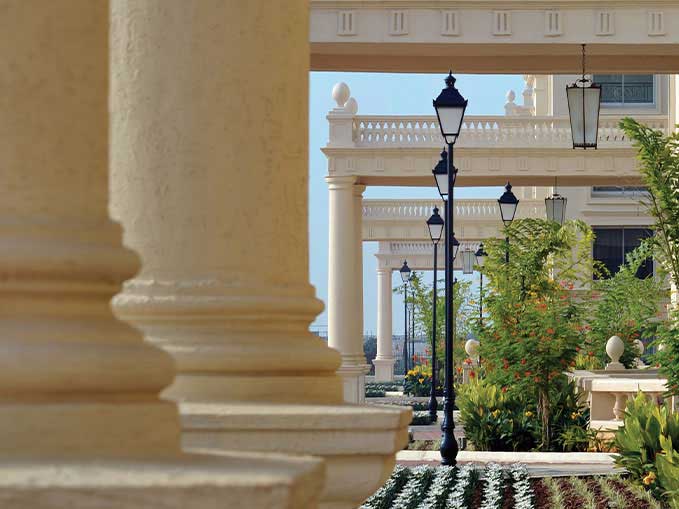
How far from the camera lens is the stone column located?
95.6 feet

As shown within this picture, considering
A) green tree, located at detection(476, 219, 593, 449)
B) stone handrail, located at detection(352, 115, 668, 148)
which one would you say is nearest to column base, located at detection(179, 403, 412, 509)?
green tree, located at detection(476, 219, 593, 449)

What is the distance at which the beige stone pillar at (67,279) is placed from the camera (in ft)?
9.23

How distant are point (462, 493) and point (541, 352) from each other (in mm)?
7863

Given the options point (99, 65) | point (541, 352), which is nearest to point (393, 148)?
point (541, 352)

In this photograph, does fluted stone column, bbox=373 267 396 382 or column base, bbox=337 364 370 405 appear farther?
fluted stone column, bbox=373 267 396 382

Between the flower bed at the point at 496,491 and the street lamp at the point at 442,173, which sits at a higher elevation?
the street lamp at the point at 442,173

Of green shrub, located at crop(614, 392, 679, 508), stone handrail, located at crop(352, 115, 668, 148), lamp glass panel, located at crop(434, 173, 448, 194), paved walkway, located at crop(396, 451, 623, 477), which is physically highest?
stone handrail, located at crop(352, 115, 668, 148)

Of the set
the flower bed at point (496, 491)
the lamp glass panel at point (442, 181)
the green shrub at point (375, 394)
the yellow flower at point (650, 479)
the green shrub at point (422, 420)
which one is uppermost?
the lamp glass panel at point (442, 181)

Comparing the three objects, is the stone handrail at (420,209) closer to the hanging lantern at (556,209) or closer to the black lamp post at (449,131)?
the hanging lantern at (556,209)

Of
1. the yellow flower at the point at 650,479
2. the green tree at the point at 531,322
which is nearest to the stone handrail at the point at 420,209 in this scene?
the green tree at the point at 531,322

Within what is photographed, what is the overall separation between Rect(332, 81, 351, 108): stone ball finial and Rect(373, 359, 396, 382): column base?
32069 millimetres

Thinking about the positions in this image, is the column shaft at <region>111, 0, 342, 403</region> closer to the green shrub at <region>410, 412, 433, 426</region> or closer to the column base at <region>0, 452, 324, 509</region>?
the column base at <region>0, 452, 324, 509</region>

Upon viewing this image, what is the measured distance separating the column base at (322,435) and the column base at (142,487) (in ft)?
5.95

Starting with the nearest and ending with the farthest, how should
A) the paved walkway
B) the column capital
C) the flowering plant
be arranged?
the paved walkway, the column capital, the flowering plant
